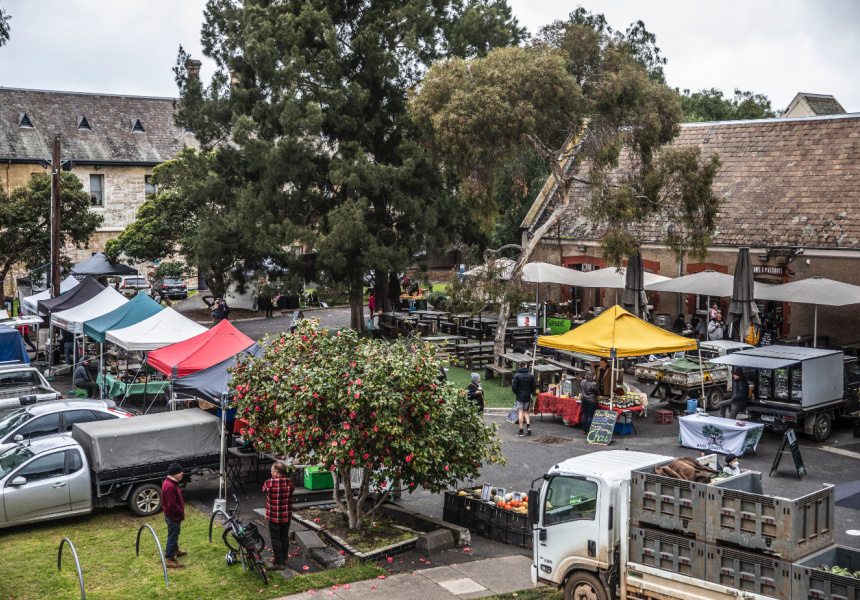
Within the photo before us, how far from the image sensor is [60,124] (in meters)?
53.0

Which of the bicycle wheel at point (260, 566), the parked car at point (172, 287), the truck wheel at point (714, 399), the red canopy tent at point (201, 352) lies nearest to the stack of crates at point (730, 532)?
the bicycle wheel at point (260, 566)

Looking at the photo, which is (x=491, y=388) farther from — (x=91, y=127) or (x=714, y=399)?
(x=91, y=127)

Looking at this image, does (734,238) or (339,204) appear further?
(339,204)

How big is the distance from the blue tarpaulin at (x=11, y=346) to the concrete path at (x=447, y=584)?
17749 millimetres

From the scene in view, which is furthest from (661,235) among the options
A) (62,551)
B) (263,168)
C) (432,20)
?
(62,551)

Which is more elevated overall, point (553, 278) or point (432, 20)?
point (432, 20)

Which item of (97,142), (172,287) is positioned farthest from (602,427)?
(97,142)

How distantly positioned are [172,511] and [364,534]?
3.00m

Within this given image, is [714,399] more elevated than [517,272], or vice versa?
[517,272]

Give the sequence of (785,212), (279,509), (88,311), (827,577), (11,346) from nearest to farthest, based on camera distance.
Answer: (827,577) < (279,509) < (11,346) < (88,311) < (785,212)

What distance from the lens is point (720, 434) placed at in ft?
57.6

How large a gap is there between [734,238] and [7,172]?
42.0 meters

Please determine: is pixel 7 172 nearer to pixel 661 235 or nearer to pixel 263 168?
pixel 263 168

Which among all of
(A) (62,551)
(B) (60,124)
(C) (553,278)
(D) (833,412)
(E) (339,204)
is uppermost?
(B) (60,124)
